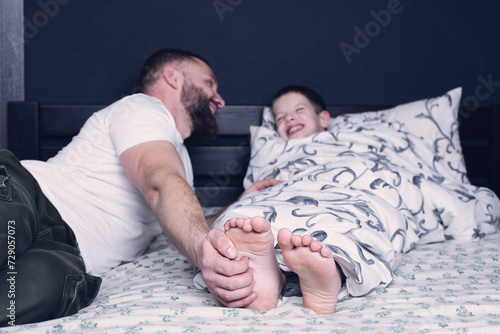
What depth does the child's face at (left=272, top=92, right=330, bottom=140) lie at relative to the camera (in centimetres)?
197

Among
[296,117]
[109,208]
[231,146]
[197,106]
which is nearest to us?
[109,208]

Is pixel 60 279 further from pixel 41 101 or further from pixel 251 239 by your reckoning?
pixel 41 101

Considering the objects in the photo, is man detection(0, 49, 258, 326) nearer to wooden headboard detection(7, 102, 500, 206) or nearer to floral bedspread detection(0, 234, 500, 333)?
floral bedspread detection(0, 234, 500, 333)

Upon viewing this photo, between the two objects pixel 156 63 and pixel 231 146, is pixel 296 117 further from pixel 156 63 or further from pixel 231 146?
pixel 156 63

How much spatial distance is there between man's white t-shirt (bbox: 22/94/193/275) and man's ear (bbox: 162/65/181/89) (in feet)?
1.09

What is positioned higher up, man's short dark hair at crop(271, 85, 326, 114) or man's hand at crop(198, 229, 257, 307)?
man's short dark hair at crop(271, 85, 326, 114)

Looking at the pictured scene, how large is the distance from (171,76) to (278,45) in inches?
28.3

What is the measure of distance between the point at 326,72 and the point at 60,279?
5.60ft

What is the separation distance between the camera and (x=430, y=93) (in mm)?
2412

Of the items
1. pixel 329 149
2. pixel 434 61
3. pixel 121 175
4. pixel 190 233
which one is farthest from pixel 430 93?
pixel 190 233

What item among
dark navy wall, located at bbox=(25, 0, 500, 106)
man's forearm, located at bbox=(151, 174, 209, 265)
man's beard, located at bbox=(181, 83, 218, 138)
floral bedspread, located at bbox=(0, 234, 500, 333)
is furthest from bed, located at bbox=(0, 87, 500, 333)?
man's beard, located at bbox=(181, 83, 218, 138)

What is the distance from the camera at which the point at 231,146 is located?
2.23 m

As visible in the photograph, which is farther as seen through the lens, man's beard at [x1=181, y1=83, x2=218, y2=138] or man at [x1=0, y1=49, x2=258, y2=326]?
man's beard at [x1=181, y1=83, x2=218, y2=138]

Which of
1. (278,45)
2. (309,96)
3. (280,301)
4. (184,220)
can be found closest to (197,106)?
(309,96)
